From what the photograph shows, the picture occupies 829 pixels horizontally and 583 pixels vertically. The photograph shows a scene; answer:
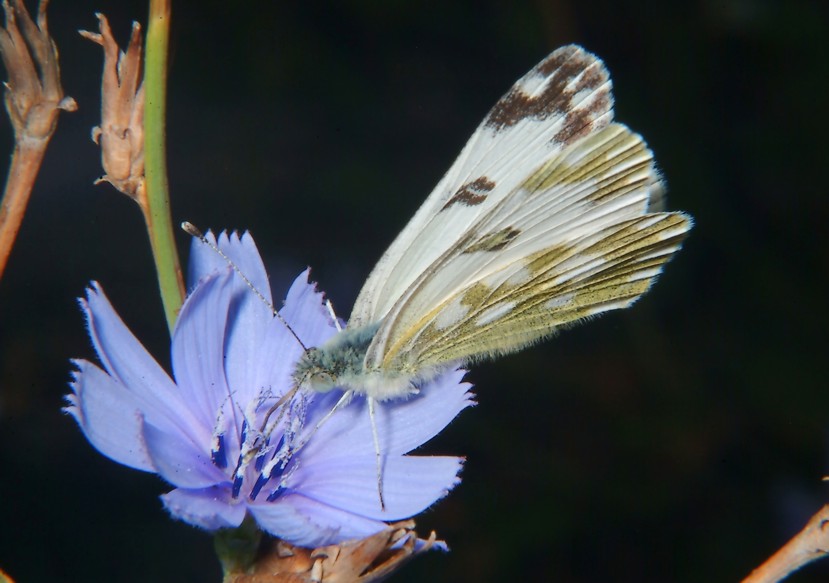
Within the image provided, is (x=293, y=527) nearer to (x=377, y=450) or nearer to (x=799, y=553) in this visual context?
(x=377, y=450)

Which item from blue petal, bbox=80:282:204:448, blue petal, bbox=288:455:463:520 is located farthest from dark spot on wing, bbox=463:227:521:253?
blue petal, bbox=80:282:204:448

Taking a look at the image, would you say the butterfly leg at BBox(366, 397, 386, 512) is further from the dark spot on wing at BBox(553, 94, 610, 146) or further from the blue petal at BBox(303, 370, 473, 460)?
the dark spot on wing at BBox(553, 94, 610, 146)

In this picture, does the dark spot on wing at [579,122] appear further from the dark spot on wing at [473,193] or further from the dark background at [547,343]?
the dark background at [547,343]

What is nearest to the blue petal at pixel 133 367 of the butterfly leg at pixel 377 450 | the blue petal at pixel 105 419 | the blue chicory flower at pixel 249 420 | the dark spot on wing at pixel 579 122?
the blue chicory flower at pixel 249 420

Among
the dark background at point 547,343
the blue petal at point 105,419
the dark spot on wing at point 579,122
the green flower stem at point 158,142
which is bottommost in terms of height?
the dark background at point 547,343

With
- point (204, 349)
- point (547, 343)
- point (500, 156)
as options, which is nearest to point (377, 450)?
point (204, 349)

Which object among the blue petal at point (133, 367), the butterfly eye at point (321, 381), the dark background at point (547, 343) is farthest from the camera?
the dark background at point (547, 343)

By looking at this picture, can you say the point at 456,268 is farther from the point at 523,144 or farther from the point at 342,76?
the point at 342,76
